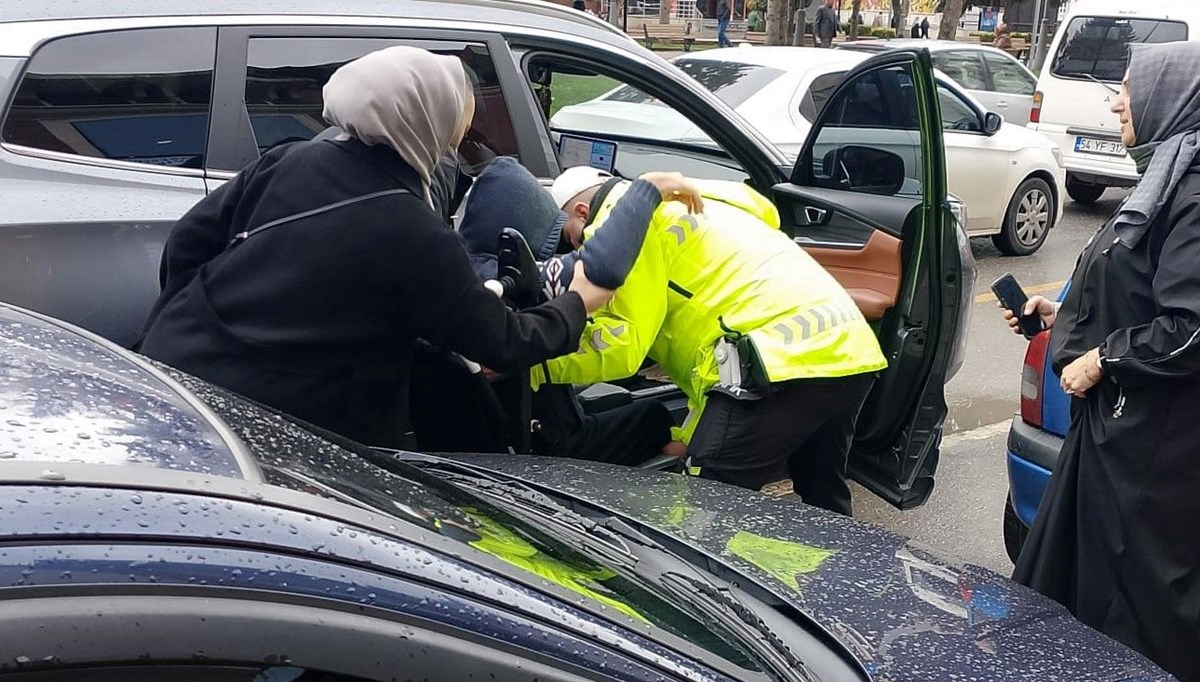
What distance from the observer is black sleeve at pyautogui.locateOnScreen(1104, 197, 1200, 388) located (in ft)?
8.00

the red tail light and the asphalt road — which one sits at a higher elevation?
the red tail light

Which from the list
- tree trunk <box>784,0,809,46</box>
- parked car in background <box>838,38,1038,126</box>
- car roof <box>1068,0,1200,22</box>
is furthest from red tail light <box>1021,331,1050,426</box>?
tree trunk <box>784,0,809,46</box>

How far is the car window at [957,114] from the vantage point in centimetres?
832

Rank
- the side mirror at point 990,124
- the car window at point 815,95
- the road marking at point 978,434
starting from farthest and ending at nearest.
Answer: the side mirror at point 990,124, the car window at point 815,95, the road marking at point 978,434

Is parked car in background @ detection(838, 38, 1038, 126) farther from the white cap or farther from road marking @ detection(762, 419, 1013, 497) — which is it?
the white cap

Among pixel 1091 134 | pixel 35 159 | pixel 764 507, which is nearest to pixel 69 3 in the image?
pixel 35 159

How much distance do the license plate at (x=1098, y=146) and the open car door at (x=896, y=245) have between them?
23.5 feet

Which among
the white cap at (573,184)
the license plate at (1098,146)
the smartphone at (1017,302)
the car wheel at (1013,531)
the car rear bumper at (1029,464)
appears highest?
the white cap at (573,184)

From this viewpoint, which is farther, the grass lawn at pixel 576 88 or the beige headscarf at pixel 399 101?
the grass lawn at pixel 576 88

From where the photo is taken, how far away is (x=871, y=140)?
12.9ft

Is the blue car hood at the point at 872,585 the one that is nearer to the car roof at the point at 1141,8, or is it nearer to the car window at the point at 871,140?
the car window at the point at 871,140

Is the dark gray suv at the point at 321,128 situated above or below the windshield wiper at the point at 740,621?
above

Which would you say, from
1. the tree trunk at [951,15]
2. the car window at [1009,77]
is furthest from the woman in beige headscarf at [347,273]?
the tree trunk at [951,15]

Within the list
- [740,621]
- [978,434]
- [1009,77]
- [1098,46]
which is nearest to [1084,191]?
[1009,77]
